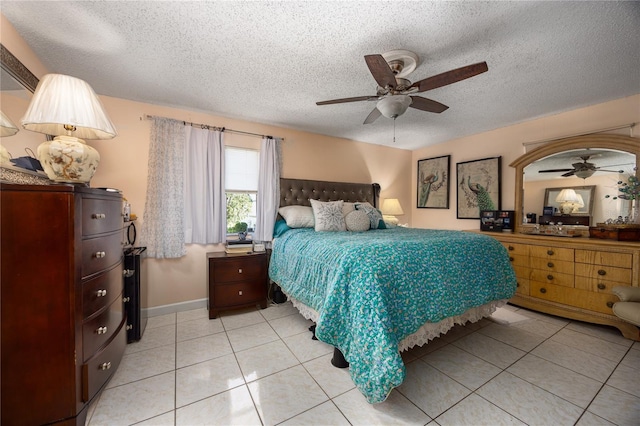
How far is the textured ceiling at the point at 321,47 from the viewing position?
1.50 m

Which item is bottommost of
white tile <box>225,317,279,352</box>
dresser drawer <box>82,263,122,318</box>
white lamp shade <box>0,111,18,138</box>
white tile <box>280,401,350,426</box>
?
white tile <box>225,317,279,352</box>

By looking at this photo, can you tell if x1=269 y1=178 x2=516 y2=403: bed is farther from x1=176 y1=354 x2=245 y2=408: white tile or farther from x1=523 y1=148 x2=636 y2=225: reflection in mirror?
x1=523 y1=148 x2=636 y2=225: reflection in mirror

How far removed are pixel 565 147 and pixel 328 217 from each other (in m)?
3.12

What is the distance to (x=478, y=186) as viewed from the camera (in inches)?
153

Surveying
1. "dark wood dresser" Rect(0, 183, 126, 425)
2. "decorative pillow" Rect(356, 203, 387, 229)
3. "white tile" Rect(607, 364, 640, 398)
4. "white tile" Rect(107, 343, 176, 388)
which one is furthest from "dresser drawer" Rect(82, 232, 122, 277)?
"white tile" Rect(607, 364, 640, 398)

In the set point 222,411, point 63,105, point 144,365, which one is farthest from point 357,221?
point 63,105

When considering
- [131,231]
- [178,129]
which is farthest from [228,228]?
[178,129]

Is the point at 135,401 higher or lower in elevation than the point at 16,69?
lower

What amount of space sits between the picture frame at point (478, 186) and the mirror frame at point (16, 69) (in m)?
5.07

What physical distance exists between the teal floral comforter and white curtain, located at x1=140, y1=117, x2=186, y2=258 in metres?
1.59

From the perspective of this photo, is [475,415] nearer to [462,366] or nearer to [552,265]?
[462,366]

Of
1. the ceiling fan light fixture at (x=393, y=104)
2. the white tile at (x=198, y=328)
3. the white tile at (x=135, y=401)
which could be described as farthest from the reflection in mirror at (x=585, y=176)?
the white tile at (x=135, y=401)

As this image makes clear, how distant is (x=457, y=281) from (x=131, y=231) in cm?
332

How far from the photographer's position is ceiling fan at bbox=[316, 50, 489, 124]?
5.27 ft
